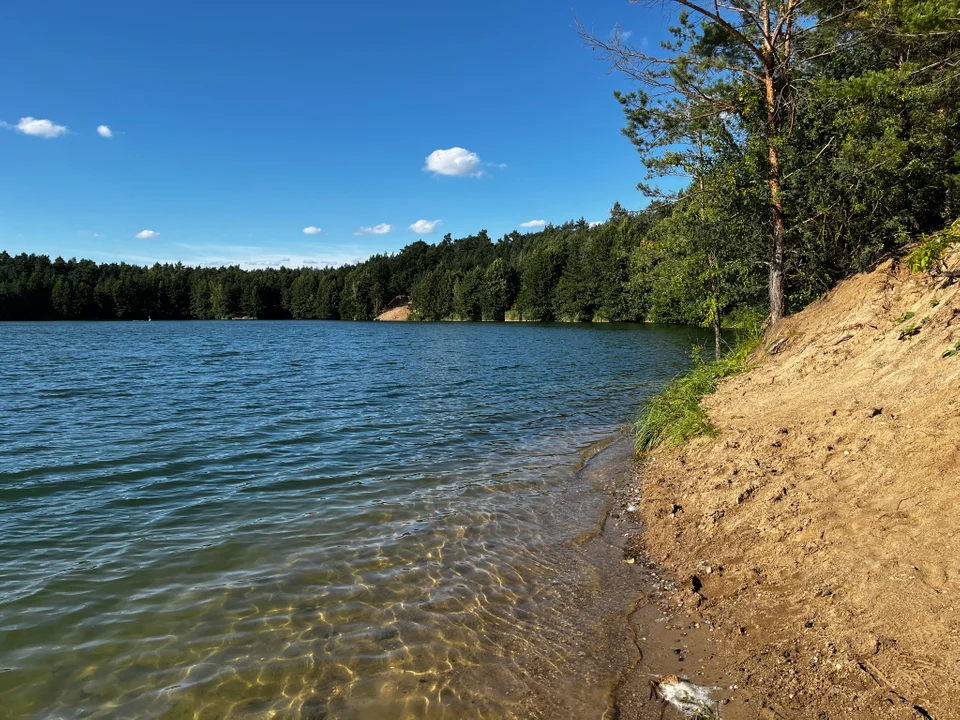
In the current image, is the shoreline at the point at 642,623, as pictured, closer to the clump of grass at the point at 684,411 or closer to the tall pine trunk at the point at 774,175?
the clump of grass at the point at 684,411

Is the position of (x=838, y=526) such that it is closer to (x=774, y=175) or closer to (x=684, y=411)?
(x=684, y=411)

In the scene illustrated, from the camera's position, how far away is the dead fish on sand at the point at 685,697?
4.02 meters

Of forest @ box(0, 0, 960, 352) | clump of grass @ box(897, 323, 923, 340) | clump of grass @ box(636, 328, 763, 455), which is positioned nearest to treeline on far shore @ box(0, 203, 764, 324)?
forest @ box(0, 0, 960, 352)

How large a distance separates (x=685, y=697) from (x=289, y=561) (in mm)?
4976

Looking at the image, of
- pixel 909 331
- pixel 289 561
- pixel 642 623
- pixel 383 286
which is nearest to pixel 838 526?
pixel 642 623

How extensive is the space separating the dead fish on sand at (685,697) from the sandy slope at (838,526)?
27cm

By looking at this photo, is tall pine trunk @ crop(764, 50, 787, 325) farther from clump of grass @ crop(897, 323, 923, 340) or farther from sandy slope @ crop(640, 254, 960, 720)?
clump of grass @ crop(897, 323, 923, 340)

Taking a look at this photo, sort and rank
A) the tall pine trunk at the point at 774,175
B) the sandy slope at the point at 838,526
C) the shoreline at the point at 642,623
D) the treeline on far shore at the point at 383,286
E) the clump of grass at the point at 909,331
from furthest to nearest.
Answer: the treeline on far shore at the point at 383,286, the tall pine trunk at the point at 774,175, the clump of grass at the point at 909,331, the shoreline at the point at 642,623, the sandy slope at the point at 838,526

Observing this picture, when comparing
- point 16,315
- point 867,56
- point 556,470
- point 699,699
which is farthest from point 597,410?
point 16,315

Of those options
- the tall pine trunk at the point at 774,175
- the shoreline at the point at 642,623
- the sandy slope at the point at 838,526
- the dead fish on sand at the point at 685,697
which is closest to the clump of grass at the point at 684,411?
the sandy slope at the point at 838,526

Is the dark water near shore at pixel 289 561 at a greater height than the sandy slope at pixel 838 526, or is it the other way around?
the sandy slope at pixel 838 526

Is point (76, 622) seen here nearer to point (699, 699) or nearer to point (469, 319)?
point (699, 699)

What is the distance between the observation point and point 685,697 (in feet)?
13.8

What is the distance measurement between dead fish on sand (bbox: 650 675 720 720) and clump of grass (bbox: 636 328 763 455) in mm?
5927
